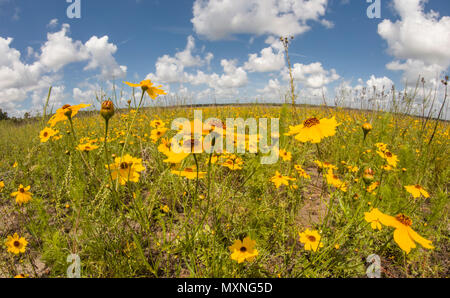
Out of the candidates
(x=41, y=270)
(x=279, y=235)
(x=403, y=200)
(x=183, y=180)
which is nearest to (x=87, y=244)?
(x=41, y=270)

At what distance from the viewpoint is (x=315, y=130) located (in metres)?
0.91

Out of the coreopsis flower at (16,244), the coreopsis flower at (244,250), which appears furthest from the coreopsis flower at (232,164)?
the coreopsis flower at (16,244)

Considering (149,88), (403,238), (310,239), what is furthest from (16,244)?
(403,238)

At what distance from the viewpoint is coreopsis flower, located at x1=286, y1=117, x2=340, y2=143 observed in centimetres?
84

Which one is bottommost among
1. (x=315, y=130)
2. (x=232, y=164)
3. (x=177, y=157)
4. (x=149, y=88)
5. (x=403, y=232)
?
(x=403, y=232)

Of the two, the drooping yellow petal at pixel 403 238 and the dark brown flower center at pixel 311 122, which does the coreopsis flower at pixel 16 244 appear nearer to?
the dark brown flower center at pixel 311 122

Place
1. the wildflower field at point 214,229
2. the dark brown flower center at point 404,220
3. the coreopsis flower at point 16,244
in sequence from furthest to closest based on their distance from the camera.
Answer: the coreopsis flower at point 16,244 < the wildflower field at point 214,229 < the dark brown flower center at point 404,220

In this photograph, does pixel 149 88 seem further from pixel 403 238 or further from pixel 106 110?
pixel 403 238

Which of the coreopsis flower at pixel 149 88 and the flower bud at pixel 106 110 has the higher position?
the coreopsis flower at pixel 149 88

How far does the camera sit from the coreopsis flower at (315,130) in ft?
2.75

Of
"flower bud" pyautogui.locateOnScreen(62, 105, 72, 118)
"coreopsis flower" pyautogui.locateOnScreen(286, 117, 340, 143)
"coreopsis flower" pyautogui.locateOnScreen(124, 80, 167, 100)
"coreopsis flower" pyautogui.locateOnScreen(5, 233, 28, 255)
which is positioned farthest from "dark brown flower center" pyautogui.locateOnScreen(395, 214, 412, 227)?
"coreopsis flower" pyautogui.locateOnScreen(5, 233, 28, 255)
